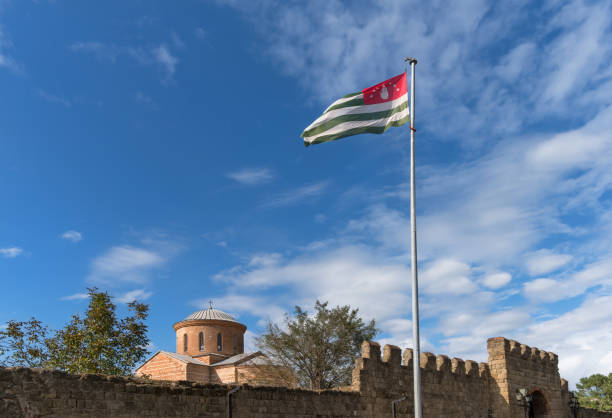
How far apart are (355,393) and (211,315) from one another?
110ft

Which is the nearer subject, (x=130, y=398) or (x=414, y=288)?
(x=130, y=398)

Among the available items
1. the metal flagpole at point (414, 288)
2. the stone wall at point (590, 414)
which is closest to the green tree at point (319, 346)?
the stone wall at point (590, 414)

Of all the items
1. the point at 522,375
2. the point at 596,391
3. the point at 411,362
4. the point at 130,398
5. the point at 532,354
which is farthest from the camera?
the point at 596,391

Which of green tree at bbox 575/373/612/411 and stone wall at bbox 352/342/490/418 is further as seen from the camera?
green tree at bbox 575/373/612/411

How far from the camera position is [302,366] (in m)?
40.2

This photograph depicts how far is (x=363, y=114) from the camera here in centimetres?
1288

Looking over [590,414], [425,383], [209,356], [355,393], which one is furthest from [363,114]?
[209,356]

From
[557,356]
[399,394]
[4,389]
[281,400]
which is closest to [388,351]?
[399,394]

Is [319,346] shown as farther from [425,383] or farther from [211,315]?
[425,383]

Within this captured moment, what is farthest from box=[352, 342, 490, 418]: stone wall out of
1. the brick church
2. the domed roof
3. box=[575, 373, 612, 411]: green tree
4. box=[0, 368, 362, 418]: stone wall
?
box=[575, 373, 612, 411]: green tree

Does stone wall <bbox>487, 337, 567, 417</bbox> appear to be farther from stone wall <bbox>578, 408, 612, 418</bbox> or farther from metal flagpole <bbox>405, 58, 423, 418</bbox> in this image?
metal flagpole <bbox>405, 58, 423, 418</bbox>

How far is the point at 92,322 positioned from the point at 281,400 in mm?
18385

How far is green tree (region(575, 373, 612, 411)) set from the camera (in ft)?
197

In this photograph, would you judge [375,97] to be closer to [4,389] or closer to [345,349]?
[4,389]
